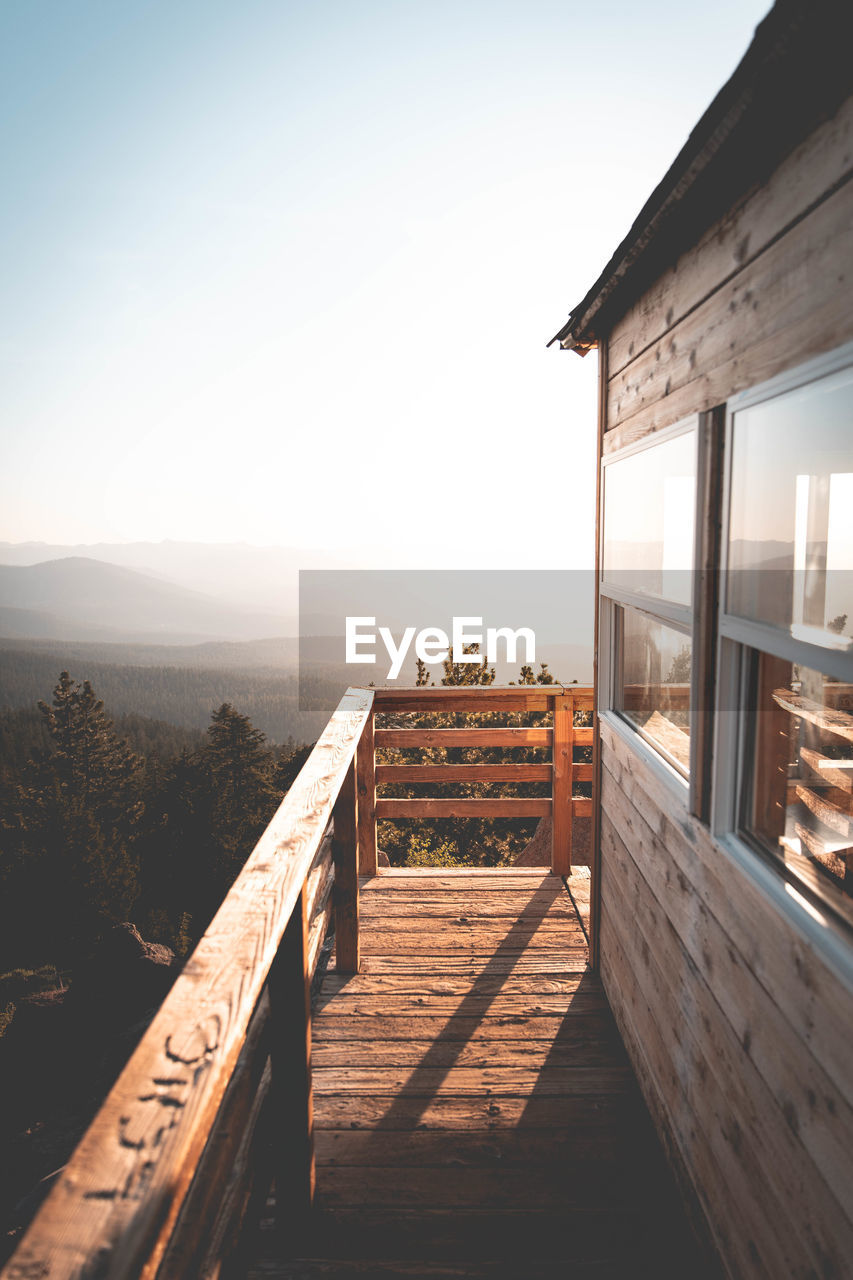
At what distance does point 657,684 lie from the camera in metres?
2.34

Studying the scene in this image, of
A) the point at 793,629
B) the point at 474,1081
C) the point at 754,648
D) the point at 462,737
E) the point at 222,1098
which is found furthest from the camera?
the point at 462,737

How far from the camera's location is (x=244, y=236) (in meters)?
29.3

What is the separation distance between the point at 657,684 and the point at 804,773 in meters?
0.93

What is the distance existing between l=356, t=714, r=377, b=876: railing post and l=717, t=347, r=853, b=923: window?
2.37 metres

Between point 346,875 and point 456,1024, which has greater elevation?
point 346,875

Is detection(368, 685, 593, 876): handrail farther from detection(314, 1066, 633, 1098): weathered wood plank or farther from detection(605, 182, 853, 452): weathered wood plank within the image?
detection(605, 182, 853, 452): weathered wood plank

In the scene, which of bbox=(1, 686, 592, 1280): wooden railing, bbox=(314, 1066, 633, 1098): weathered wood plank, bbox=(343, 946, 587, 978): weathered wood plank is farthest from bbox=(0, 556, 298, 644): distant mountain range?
bbox=(1, 686, 592, 1280): wooden railing

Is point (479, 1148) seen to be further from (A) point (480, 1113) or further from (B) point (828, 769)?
(B) point (828, 769)

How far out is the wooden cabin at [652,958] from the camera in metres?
1.09

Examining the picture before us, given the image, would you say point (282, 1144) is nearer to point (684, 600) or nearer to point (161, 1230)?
point (161, 1230)

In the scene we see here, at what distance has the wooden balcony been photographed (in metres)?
0.75

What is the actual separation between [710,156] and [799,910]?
165 cm

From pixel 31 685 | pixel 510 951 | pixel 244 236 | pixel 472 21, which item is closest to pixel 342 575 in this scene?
pixel 31 685

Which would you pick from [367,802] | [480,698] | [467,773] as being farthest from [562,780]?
[367,802]
